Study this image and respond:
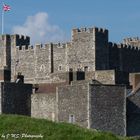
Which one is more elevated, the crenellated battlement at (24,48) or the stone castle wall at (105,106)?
the crenellated battlement at (24,48)

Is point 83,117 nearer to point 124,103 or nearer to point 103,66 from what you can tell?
point 124,103

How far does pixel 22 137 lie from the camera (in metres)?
27.5

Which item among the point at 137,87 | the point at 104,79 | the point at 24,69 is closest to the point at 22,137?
the point at 137,87

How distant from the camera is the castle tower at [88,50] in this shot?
7206cm

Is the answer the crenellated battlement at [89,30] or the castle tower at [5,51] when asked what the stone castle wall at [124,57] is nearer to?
the crenellated battlement at [89,30]

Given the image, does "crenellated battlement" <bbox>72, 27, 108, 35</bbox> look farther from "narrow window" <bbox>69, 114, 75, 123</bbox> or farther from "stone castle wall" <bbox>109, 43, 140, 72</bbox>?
"narrow window" <bbox>69, 114, 75, 123</bbox>

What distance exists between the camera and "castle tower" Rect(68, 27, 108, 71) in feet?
236

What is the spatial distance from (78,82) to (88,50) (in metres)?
25.9

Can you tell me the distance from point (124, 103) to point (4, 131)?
17735 millimetres

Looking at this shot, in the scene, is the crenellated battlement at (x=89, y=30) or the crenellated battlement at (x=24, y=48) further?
the crenellated battlement at (x=24, y=48)

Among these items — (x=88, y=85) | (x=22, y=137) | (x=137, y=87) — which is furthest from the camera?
(x=137, y=87)

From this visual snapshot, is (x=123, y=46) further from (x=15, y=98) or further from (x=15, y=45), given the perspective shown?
(x=15, y=98)

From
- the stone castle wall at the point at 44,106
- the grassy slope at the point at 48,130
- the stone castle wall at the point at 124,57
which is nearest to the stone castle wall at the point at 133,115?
the stone castle wall at the point at 44,106

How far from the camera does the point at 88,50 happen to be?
7250cm
